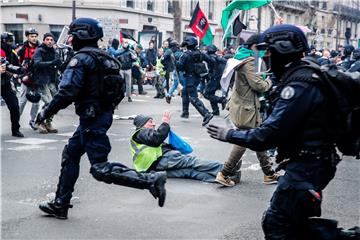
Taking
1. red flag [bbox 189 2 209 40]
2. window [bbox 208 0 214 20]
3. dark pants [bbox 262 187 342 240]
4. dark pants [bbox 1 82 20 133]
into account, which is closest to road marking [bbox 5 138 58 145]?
dark pants [bbox 1 82 20 133]

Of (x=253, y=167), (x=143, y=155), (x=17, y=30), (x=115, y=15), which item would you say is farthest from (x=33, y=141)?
(x=17, y=30)

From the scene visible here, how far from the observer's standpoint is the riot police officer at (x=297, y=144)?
11.3 ft

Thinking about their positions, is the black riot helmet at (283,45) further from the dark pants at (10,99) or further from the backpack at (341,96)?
the dark pants at (10,99)

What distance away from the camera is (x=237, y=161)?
23.3 feet

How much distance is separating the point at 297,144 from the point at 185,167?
4.18m

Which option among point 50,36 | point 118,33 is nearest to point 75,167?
point 50,36

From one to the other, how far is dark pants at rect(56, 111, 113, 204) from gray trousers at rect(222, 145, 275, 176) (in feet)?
6.66

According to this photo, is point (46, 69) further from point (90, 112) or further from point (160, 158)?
point (90, 112)

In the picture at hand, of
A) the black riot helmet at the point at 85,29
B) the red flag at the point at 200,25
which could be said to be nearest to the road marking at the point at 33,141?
the black riot helmet at the point at 85,29

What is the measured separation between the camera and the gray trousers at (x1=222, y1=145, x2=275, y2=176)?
7.00 metres

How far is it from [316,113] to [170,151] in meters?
4.35

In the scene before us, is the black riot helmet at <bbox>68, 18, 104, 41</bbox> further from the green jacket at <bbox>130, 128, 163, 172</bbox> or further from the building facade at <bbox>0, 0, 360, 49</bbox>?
the building facade at <bbox>0, 0, 360, 49</bbox>

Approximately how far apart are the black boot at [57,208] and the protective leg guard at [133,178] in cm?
53

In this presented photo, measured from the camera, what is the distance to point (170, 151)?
25.2 feet
